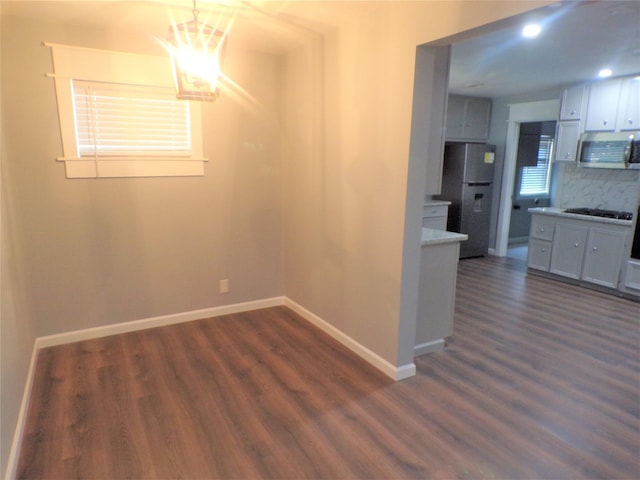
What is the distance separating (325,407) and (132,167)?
2.43 m

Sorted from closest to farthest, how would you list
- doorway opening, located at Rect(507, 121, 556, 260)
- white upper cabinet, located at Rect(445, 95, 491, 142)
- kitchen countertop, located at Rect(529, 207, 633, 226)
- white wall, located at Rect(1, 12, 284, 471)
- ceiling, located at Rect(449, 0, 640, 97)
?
ceiling, located at Rect(449, 0, 640, 97) < white wall, located at Rect(1, 12, 284, 471) < kitchen countertop, located at Rect(529, 207, 633, 226) < white upper cabinet, located at Rect(445, 95, 491, 142) < doorway opening, located at Rect(507, 121, 556, 260)

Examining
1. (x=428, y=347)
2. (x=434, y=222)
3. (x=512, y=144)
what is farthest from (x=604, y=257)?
(x=428, y=347)

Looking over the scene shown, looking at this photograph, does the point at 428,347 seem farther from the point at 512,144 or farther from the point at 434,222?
the point at 512,144

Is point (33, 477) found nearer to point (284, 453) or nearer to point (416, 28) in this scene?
point (284, 453)

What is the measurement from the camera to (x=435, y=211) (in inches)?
217

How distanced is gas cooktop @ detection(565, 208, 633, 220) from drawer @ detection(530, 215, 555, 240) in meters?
0.28

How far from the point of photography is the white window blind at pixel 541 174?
24.3 ft

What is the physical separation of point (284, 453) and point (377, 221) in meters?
1.54

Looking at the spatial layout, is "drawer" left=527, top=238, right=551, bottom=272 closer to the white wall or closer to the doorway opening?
the doorway opening

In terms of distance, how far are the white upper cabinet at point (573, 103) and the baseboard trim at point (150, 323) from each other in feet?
14.5

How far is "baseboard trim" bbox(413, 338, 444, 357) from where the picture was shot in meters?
3.10

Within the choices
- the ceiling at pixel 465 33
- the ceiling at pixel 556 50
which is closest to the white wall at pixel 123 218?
the ceiling at pixel 465 33

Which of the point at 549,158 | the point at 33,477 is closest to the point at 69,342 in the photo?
the point at 33,477

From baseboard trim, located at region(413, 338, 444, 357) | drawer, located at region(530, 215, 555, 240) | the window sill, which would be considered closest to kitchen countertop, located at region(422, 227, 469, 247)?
baseboard trim, located at region(413, 338, 444, 357)
